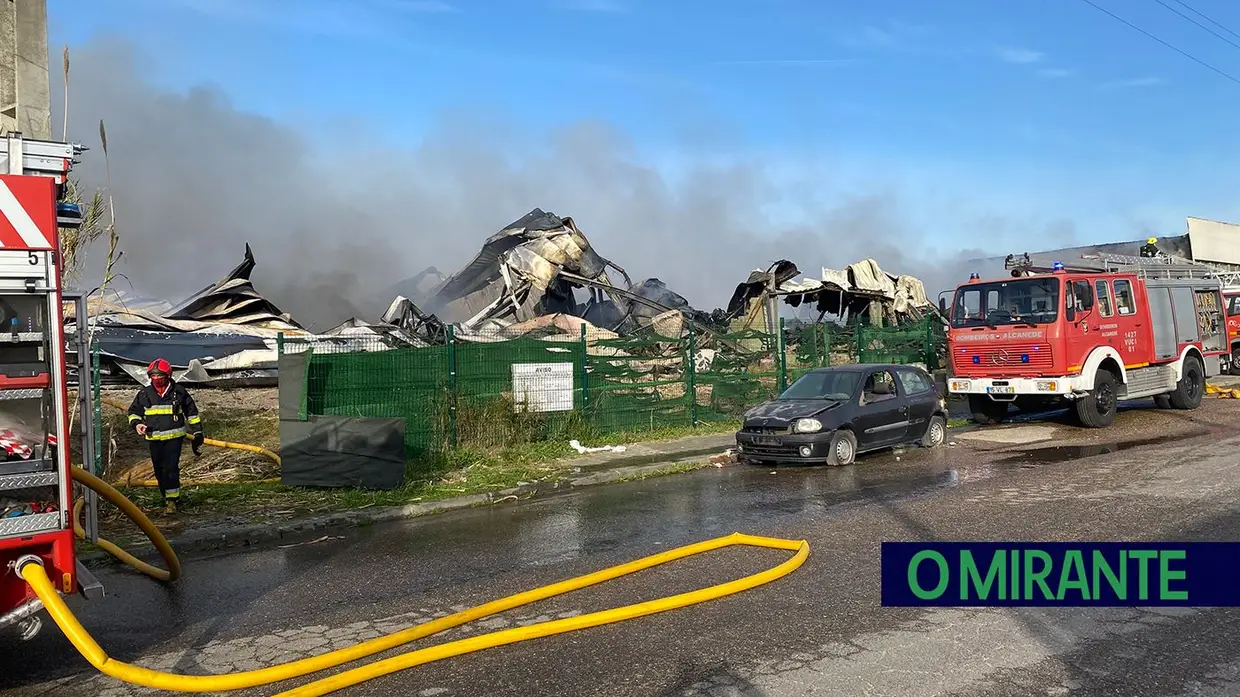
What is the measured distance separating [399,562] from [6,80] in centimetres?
909

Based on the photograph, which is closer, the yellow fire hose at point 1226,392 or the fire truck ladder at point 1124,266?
the fire truck ladder at point 1124,266

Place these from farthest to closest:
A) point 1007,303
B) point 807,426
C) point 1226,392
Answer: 1. point 1226,392
2. point 1007,303
3. point 807,426

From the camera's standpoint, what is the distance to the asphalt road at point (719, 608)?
177 inches

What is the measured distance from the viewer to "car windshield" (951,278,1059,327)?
47.8ft

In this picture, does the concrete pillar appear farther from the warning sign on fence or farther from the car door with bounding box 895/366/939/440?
the car door with bounding box 895/366/939/440

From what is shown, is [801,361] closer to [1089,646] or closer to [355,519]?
[355,519]

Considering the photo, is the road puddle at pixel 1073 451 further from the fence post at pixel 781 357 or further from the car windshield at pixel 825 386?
the fence post at pixel 781 357

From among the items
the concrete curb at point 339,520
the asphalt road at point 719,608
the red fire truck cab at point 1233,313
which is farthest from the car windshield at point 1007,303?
the red fire truck cab at point 1233,313

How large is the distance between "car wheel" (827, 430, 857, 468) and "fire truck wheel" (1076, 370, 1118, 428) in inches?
210

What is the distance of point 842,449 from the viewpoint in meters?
12.0

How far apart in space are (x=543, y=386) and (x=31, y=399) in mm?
9880

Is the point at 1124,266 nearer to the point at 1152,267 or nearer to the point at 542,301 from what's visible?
the point at 1152,267

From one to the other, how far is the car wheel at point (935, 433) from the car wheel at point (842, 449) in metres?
1.97

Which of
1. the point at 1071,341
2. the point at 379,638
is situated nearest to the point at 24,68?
the point at 379,638
